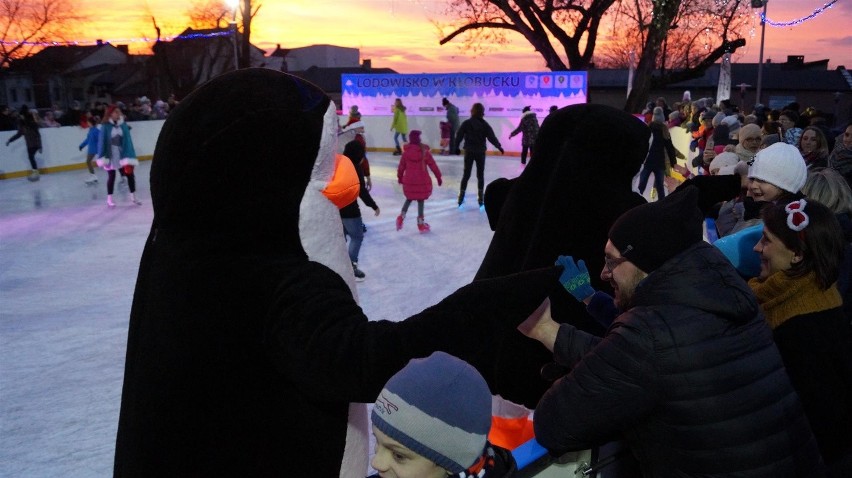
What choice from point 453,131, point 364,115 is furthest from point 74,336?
point 364,115

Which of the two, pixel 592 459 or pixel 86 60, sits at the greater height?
pixel 86 60

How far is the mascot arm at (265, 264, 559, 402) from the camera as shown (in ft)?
4.23

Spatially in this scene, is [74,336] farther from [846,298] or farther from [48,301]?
[846,298]

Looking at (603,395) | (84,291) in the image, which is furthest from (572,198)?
(84,291)

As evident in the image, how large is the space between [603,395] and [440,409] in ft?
1.33

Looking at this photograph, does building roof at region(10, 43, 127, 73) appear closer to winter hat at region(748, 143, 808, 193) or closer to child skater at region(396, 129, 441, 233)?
child skater at region(396, 129, 441, 233)

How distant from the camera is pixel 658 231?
1.56 meters

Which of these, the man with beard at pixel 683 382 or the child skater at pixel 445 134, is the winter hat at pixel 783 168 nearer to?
the man with beard at pixel 683 382

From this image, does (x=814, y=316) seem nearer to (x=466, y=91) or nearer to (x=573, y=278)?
(x=573, y=278)

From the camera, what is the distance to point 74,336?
4.90 meters

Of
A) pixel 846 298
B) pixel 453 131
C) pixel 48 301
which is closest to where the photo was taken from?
pixel 846 298

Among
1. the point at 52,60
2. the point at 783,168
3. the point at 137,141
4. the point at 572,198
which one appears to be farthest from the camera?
the point at 52,60

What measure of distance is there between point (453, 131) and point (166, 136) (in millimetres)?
16727

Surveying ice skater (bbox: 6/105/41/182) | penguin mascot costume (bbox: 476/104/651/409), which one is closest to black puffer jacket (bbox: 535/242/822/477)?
penguin mascot costume (bbox: 476/104/651/409)
